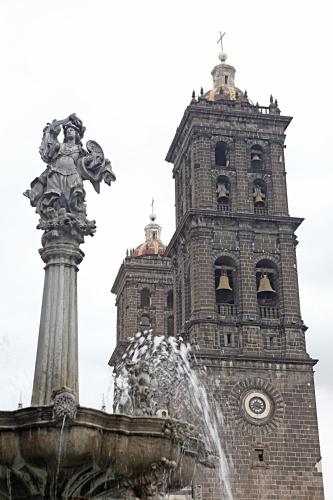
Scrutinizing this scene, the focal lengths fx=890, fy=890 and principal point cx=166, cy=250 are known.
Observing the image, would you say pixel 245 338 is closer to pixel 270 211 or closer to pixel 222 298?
pixel 222 298

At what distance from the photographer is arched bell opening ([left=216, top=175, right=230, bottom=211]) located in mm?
35344

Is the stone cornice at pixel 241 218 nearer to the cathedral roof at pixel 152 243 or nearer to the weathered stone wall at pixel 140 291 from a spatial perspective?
the weathered stone wall at pixel 140 291

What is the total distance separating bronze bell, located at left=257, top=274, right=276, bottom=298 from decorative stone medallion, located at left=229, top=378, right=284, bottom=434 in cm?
371

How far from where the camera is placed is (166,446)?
988 centimetres

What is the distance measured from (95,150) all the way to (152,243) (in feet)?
131

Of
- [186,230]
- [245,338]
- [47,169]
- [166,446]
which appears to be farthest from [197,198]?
[166,446]

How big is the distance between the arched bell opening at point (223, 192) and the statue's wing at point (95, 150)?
914 inches

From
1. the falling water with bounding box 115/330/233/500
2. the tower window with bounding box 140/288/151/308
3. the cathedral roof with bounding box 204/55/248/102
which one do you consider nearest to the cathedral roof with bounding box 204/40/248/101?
the cathedral roof with bounding box 204/55/248/102

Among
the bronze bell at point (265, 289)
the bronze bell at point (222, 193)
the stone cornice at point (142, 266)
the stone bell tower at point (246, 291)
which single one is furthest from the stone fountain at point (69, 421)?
the stone cornice at point (142, 266)

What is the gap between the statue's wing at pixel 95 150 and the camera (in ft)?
39.7

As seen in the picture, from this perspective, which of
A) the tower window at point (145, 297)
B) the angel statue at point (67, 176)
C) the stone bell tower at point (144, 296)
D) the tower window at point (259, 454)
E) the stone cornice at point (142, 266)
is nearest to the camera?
the angel statue at point (67, 176)

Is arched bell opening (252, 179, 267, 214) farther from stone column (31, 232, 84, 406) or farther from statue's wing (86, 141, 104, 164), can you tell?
stone column (31, 232, 84, 406)

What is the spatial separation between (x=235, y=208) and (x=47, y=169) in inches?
927

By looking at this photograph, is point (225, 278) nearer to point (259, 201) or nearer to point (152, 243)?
point (259, 201)
